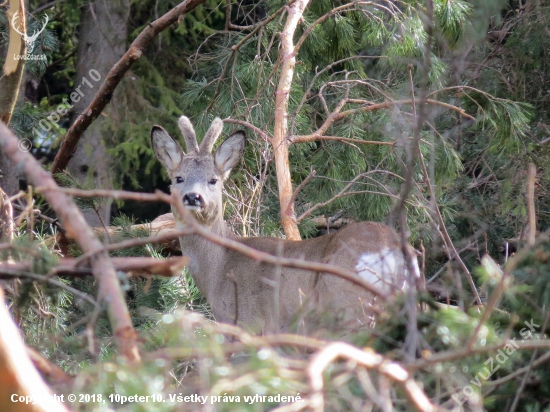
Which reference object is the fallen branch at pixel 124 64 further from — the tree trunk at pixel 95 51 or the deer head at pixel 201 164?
the tree trunk at pixel 95 51

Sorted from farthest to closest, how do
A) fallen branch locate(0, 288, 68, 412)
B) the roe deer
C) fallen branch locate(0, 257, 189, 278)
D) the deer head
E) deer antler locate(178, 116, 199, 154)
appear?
1. deer antler locate(178, 116, 199, 154)
2. the deer head
3. the roe deer
4. fallen branch locate(0, 257, 189, 278)
5. fallen branch locate(0, 288, 68, 412)

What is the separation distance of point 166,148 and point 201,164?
0.55 metres

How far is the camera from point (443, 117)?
9.03m

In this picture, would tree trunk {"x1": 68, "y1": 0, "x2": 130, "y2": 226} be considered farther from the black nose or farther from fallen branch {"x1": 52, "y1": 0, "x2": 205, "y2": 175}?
the black nose

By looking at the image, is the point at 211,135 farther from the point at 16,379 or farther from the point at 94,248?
the point at 16,379

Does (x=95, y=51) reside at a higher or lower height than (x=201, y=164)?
higher

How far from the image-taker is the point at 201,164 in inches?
261

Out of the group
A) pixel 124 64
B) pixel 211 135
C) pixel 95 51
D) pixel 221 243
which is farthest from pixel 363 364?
pixel 95 51

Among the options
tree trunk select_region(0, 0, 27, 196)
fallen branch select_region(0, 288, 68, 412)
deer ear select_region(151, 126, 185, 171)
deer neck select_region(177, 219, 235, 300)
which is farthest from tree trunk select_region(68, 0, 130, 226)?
fallen branch select_region(0, 288, 68, 412)

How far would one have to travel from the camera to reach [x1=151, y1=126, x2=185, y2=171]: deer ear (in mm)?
6926

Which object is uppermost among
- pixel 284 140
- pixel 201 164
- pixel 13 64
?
pixel 13 64

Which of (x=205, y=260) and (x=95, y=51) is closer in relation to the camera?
(x=205, y=260)

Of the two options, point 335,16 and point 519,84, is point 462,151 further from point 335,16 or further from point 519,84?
point 335,16

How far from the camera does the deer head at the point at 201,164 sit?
6246 millimetres
